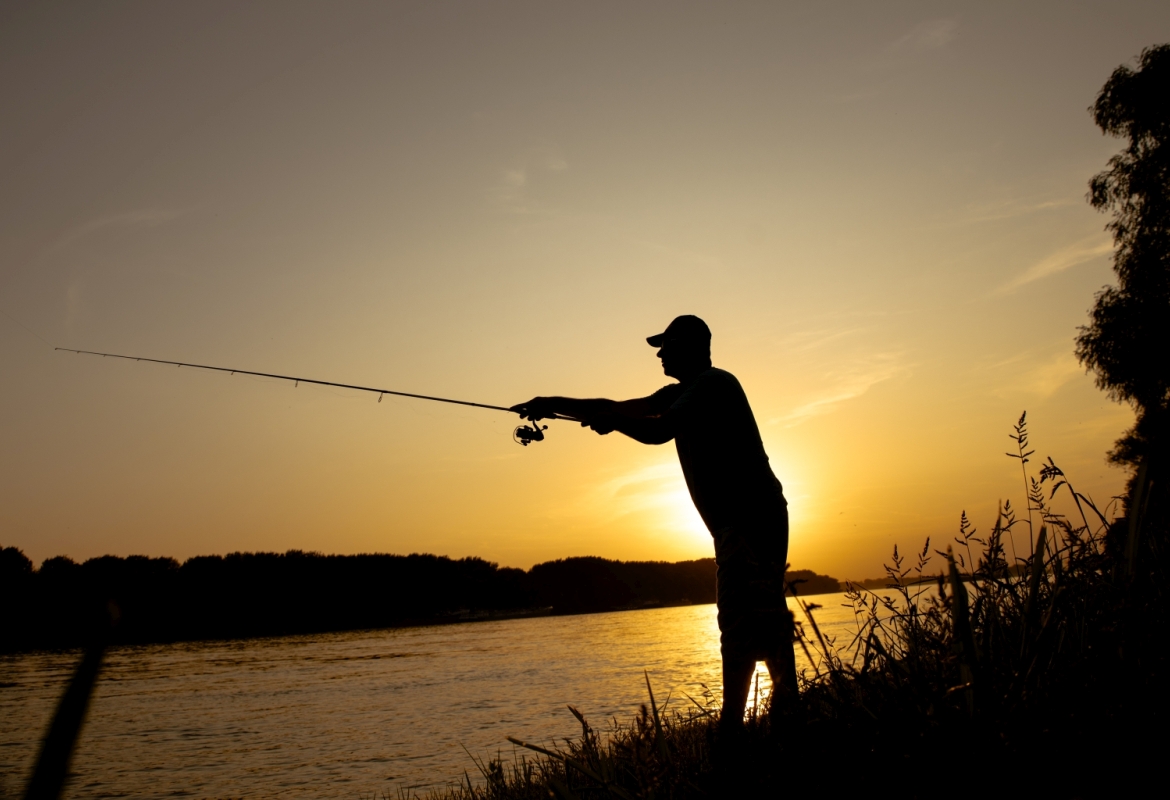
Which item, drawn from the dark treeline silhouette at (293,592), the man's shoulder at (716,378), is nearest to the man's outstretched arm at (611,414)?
the man's shoulder at (716,378)

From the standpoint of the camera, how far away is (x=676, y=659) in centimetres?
3459

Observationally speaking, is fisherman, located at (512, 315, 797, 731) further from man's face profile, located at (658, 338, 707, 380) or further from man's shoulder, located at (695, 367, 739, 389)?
man's face profile, located at (658, 338, 707, 380)

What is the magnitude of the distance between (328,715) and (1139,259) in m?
A: 24.5

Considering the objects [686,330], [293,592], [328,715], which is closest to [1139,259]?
[686,330]

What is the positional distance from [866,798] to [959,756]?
1.02 feet

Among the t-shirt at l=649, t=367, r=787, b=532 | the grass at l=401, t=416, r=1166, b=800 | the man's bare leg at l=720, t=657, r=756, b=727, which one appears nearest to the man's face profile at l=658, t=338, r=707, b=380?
the t-shirt at l=649, t=367, r=787, b=532

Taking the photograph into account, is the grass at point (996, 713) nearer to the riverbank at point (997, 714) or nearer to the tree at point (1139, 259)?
the riverbank at point (997, 714)

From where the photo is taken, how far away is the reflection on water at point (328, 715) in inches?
619

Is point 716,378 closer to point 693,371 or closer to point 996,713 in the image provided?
point 693,371

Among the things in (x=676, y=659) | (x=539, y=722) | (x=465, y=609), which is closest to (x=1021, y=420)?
(x=539, y=722)

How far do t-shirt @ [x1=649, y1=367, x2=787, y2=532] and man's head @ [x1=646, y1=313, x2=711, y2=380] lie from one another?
0.38 m

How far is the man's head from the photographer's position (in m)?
5.20

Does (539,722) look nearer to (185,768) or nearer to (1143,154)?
(185,768)

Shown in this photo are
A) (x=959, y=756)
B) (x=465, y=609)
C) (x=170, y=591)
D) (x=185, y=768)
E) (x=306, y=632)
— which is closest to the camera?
(x=959, y=756)
